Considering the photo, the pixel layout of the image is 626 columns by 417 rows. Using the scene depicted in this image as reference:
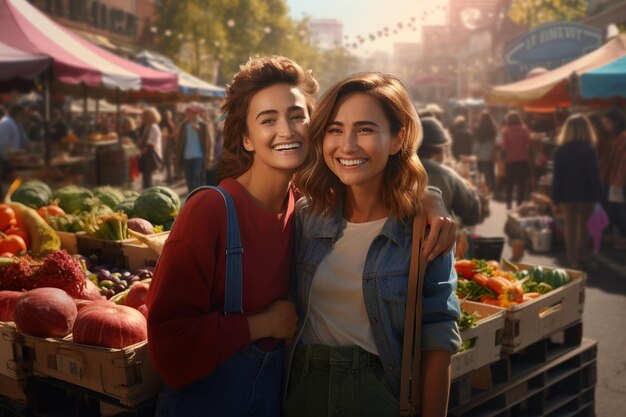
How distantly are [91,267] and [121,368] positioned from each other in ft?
5.98

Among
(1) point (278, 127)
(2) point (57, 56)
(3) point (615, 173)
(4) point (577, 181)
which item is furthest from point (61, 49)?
(1) point (278, 127)

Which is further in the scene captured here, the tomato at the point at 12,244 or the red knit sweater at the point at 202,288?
the tomato at the point at 12,244

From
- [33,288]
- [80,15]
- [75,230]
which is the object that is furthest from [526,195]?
[80,15]

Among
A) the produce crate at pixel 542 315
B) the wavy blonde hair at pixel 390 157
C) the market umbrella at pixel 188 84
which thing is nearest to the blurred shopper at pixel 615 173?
the produce crate at pixel 542 315

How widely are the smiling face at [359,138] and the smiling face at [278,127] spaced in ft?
0.46

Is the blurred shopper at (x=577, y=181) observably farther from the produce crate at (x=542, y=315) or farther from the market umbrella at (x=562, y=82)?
the produce crate at (x=542, y=315)

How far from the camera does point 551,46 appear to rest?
19047mm

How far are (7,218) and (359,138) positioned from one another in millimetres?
3440

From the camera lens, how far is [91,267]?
471 centimetres

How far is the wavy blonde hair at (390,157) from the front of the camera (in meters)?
2.72

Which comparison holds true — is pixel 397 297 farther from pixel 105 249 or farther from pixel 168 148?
pixel 168 148

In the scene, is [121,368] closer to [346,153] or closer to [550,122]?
[346,153]

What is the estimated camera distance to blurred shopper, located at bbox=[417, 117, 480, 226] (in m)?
6.16

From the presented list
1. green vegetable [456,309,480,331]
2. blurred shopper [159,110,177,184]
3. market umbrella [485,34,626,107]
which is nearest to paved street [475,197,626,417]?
green vegetable [456,309,480,331]
